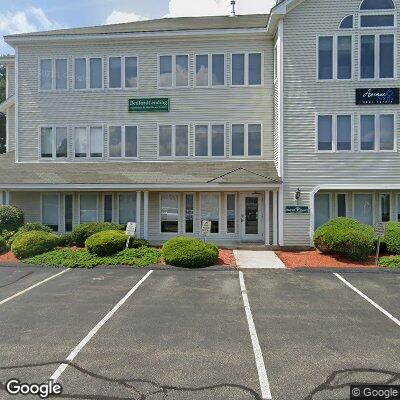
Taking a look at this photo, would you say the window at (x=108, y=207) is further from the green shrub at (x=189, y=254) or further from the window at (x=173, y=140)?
the green shrub at (x=189, y=254)

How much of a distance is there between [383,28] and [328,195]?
7405 millimetres

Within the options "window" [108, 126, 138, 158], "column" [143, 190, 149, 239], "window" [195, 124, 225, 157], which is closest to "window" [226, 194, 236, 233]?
"window" [195, 124, 225, 157]

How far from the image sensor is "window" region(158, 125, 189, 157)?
18.5 m

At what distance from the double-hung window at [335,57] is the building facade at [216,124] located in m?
0.05

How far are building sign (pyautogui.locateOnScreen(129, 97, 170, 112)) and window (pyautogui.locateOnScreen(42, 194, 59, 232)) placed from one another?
5.95m

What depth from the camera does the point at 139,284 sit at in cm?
1057

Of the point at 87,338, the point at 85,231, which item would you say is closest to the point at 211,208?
the point at 85,231

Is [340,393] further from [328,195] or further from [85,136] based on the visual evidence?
[85,136]

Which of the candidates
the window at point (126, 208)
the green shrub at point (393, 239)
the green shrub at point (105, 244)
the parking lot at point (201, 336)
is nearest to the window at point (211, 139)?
the window at point (126, 208)

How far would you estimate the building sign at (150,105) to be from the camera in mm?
18391

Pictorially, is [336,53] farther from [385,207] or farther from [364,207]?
[385,207]

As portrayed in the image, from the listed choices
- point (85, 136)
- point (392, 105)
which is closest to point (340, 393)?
point (392, 105)

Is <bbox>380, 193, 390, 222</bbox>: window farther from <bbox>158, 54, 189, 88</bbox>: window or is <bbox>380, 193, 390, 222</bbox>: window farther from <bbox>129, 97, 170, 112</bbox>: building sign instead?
<bbox>129, 97, 170, 112</bbox>: building sign

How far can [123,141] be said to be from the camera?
61.5 feet
